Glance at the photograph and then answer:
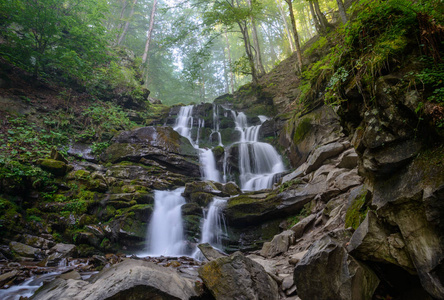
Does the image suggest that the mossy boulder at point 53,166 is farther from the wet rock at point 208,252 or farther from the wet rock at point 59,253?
the wet rock at point 208,252

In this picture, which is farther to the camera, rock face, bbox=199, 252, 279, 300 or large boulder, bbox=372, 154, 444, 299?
rock face, bbox=199, 252, 279, 300

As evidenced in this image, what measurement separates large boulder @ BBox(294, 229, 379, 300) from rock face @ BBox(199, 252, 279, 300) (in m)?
0.59

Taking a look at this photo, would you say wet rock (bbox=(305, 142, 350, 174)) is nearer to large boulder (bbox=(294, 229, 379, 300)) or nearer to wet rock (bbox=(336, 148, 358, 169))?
wet rock (bbox=(336, 148, 358, 169))

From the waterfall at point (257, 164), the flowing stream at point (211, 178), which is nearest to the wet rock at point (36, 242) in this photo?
the flowing stream at point (211, 178)

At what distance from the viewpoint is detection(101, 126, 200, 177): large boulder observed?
12.0 m

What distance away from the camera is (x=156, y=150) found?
12.6m

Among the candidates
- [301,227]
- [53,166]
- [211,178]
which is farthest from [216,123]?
[301,227]

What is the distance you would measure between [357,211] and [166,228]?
692 centimetres

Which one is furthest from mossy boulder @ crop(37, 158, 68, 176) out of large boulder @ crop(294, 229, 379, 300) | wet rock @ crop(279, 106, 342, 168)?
wet rock @ crop(279, 106, 342, 168)

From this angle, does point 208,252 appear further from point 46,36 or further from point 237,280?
point 46,36

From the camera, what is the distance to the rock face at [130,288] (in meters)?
2.94

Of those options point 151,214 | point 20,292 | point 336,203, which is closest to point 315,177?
point 336,203

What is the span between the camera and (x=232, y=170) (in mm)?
13320

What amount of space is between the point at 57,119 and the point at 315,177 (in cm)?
1358
